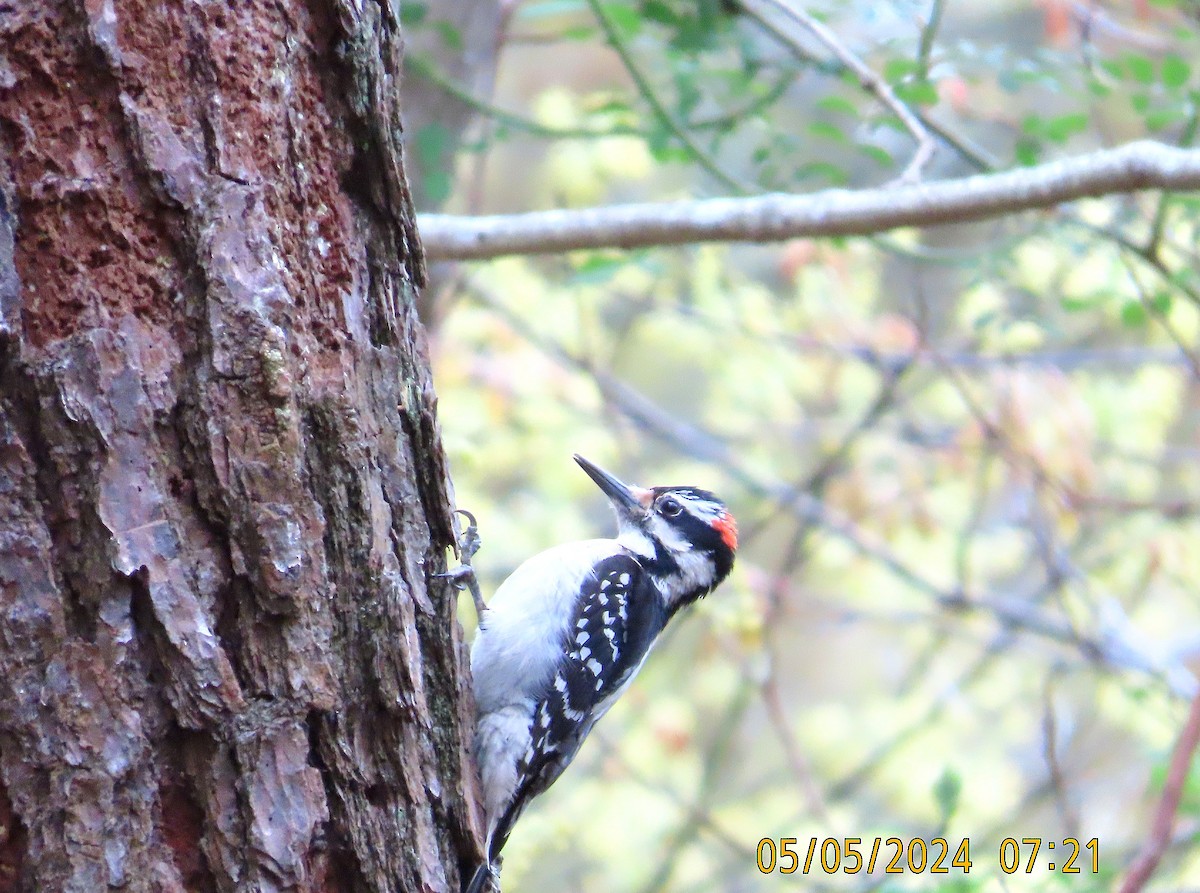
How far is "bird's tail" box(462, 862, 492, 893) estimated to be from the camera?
89.5 inches

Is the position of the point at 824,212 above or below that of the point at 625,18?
below

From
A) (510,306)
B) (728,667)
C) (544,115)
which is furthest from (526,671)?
(728,667)

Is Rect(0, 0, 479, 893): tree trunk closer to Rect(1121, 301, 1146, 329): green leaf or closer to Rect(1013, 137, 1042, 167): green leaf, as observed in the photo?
Rect(1013, 137, 1042, 167): green leaf

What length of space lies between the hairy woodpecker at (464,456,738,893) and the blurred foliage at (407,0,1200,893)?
44.6 inches

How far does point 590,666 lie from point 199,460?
7.32 feet

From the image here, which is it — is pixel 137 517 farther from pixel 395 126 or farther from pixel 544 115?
pixel 544 115

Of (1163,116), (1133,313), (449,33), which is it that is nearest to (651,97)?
(449,33)

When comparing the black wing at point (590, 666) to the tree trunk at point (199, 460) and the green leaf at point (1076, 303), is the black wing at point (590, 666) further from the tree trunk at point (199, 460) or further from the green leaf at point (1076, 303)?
the green leaf at point (1076, 303)

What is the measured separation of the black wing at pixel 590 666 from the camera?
358cm

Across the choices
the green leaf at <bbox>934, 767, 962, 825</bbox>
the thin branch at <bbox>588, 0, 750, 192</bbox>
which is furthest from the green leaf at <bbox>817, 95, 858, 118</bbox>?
the green leaf at <bbox>934, 767, 962, 825</bbox>

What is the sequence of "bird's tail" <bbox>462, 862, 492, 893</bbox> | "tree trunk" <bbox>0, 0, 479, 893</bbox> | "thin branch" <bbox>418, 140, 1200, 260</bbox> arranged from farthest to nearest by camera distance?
1. "thin branch" <bbox>418, 140, 1200, 260</bbox>
2. "bird's tail" <bbox>462, 862, 492, 893</bbox>
3. "tree trunk" <bbox>0, 0, 479, 893</bbox>

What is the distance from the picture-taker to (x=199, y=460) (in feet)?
6.01

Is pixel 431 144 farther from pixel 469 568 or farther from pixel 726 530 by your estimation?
pixel 469 568
